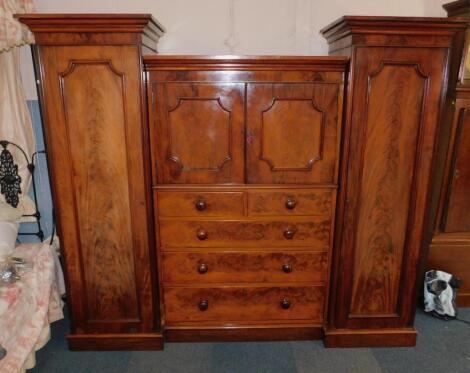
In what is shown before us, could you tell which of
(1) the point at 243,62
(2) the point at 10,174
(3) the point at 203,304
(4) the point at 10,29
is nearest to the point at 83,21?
(4) the point at 10,29

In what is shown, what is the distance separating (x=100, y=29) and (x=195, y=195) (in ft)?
3.07

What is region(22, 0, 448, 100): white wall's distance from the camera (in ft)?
7.44

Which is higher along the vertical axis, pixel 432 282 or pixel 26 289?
pixel 26 289

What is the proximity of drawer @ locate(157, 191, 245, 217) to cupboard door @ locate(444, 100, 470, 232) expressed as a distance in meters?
1.46

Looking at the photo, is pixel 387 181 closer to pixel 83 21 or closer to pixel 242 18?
pixel 242 18

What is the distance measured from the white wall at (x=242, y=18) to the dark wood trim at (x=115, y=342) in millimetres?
1611

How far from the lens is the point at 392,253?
6.57 feet

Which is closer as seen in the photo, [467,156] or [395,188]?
[395,188]

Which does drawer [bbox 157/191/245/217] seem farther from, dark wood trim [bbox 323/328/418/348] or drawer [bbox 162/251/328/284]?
dark wood trim [bbox 323/328/418/348]

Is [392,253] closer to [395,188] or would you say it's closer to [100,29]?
[395,188]

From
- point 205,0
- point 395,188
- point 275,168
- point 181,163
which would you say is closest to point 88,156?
point 181,163

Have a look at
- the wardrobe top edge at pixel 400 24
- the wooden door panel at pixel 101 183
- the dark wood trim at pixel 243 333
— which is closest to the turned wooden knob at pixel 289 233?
the dark wood trim at pixel 243 333

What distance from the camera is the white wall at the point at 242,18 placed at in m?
2.27

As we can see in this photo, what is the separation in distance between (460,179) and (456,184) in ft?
0.13
